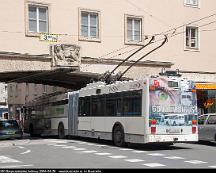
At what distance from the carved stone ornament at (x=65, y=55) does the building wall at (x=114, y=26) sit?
408 millimetres

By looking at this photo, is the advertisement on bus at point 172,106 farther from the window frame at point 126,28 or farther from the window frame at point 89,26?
the window frame at point 126,28

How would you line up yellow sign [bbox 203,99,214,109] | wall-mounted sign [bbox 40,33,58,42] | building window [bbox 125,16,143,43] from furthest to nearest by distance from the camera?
yellow sign [bbox 203,99,214,109]
building window [bbox 125,16,143,43]
wall-mounted sign [bbox 40,33,58,42]

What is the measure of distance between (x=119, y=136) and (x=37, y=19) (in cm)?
1023

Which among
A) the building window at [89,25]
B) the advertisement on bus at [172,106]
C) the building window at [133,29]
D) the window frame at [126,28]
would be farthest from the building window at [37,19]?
the advertisement on bus at [172,106]

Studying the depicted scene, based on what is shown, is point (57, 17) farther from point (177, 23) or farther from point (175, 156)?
point (175, 156)

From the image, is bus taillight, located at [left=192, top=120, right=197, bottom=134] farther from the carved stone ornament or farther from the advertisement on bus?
the carved stone ornament

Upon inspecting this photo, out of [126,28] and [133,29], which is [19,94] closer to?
[133,29]

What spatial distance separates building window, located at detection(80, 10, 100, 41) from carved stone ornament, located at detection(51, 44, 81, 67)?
108 centimetres

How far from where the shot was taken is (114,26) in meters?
29.4

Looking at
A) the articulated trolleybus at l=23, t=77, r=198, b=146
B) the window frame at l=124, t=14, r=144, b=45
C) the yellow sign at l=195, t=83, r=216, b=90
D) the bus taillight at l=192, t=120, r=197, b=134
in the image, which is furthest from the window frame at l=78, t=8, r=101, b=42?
the bus taillight at l=192, t=120, r=197, b=134

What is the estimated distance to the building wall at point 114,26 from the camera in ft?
85.8

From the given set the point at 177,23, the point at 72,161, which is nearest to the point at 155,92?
the point at 72,161

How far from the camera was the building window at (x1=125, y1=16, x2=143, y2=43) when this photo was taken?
30.0 m

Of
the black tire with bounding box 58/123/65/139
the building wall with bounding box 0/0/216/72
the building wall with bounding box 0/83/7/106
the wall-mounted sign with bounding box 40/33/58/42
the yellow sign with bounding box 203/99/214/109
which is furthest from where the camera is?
the building wall with bounding box 0/83/7/106
